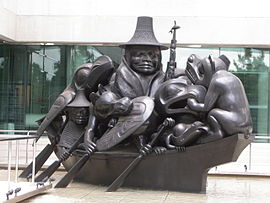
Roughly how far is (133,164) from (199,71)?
1947mm

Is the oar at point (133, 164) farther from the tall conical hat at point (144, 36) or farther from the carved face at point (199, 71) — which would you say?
the tall conical hat at point (144, 36)

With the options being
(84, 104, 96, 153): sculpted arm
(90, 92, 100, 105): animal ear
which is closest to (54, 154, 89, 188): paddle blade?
(84, 104, 96, 153): sculpted arm

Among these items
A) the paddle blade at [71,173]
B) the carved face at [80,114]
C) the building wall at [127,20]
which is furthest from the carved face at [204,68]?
the building wall at [127,20]

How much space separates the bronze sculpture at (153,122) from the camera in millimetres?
9281

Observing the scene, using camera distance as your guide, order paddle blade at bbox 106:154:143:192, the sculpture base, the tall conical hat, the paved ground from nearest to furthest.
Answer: the paved ground < the sculpture base < paddle blade at bbox 106:154:143:192 < the tall conical hat

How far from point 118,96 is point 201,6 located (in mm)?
8409

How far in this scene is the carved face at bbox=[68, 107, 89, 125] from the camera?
11.1m

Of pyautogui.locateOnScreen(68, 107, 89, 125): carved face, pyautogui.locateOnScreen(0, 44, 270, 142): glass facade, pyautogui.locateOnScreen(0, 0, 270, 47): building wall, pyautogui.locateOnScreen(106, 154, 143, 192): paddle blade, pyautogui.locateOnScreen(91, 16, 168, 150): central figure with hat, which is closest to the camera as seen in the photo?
pyautogui.locateOnScreen(106, 154, 143, 192): paddle blade

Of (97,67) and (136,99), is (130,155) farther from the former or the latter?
(97,67)

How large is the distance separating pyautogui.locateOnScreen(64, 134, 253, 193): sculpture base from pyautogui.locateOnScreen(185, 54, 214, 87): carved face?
120 cm

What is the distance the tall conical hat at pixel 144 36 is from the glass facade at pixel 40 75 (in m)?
7.36

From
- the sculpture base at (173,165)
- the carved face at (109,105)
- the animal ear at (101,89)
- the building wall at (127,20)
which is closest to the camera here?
the sculpture base at (173,165)

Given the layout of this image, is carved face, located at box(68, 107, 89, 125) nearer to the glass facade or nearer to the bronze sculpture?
the bronze sculpture

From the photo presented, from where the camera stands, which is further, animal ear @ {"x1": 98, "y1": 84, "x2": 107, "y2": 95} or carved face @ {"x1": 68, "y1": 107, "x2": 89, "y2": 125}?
carved face @ {"x1": 68, "y1": 107, "x2": 89, "y2": 125}
